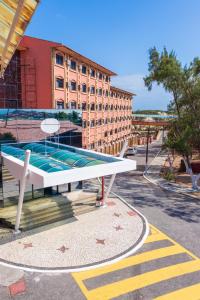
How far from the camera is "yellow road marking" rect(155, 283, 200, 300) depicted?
1131 centimetres

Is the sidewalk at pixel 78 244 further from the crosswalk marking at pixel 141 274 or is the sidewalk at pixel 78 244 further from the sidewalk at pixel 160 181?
the sidewalk at pixel 160 181

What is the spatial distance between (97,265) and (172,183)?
64.1ft

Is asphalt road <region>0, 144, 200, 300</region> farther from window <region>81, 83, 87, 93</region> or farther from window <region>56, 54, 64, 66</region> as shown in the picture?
window <region>81, 83, 87, 93</region>

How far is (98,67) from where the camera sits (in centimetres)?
4603

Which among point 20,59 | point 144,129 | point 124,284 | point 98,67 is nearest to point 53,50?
point 20,59

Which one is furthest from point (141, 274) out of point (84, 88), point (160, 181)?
point (84, 88)

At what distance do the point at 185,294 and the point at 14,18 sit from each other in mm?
12810

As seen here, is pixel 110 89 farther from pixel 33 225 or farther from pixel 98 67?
pixel 33 225

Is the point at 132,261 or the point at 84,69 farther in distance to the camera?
the point at 84,69

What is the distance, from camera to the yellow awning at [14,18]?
4.78 metres

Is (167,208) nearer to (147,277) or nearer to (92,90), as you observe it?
(147,277)

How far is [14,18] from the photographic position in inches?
214

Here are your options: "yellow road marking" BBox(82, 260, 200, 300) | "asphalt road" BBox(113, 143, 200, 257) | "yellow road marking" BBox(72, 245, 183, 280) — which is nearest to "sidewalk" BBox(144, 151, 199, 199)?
"asphalt road" BBox(113, 143, 200, 257)

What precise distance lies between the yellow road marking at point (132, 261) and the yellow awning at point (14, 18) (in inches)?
450
